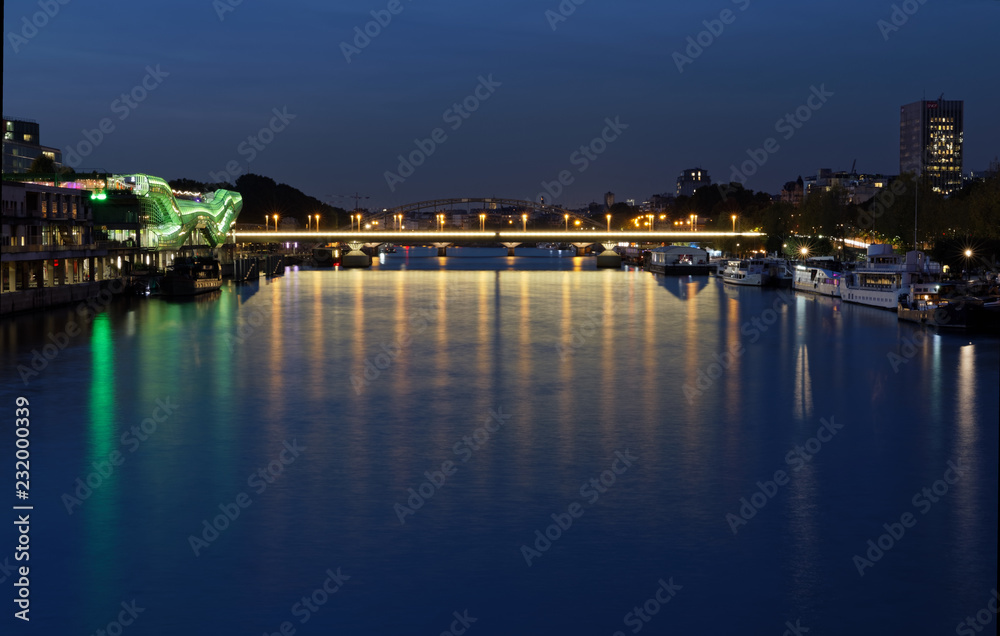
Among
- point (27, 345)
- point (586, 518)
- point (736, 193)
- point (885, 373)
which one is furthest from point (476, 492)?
point (736, 193)

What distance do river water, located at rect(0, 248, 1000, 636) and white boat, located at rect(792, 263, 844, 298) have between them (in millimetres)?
25147

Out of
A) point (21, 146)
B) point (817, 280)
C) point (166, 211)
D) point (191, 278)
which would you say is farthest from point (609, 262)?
point (191, 278)

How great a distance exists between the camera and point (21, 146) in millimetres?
109750

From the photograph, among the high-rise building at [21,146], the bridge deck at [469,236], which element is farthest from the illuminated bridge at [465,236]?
the high-rise building at [21,146]

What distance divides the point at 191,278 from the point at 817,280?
3459 cm

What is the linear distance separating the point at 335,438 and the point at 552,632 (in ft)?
30.1

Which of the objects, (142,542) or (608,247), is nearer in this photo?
(142,542)

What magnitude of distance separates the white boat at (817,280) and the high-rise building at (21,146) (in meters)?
73.9

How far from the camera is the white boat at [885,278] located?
47.1 metres

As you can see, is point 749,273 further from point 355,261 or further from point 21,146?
point 21,146

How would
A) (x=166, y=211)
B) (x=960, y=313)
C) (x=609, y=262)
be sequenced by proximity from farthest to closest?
(x=609, y=262) → (x=166, y=211) → (x=960, y=313)

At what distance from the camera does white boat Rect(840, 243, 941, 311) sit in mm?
47062

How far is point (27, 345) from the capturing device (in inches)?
1220

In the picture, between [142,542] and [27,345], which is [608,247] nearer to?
[27,345]
